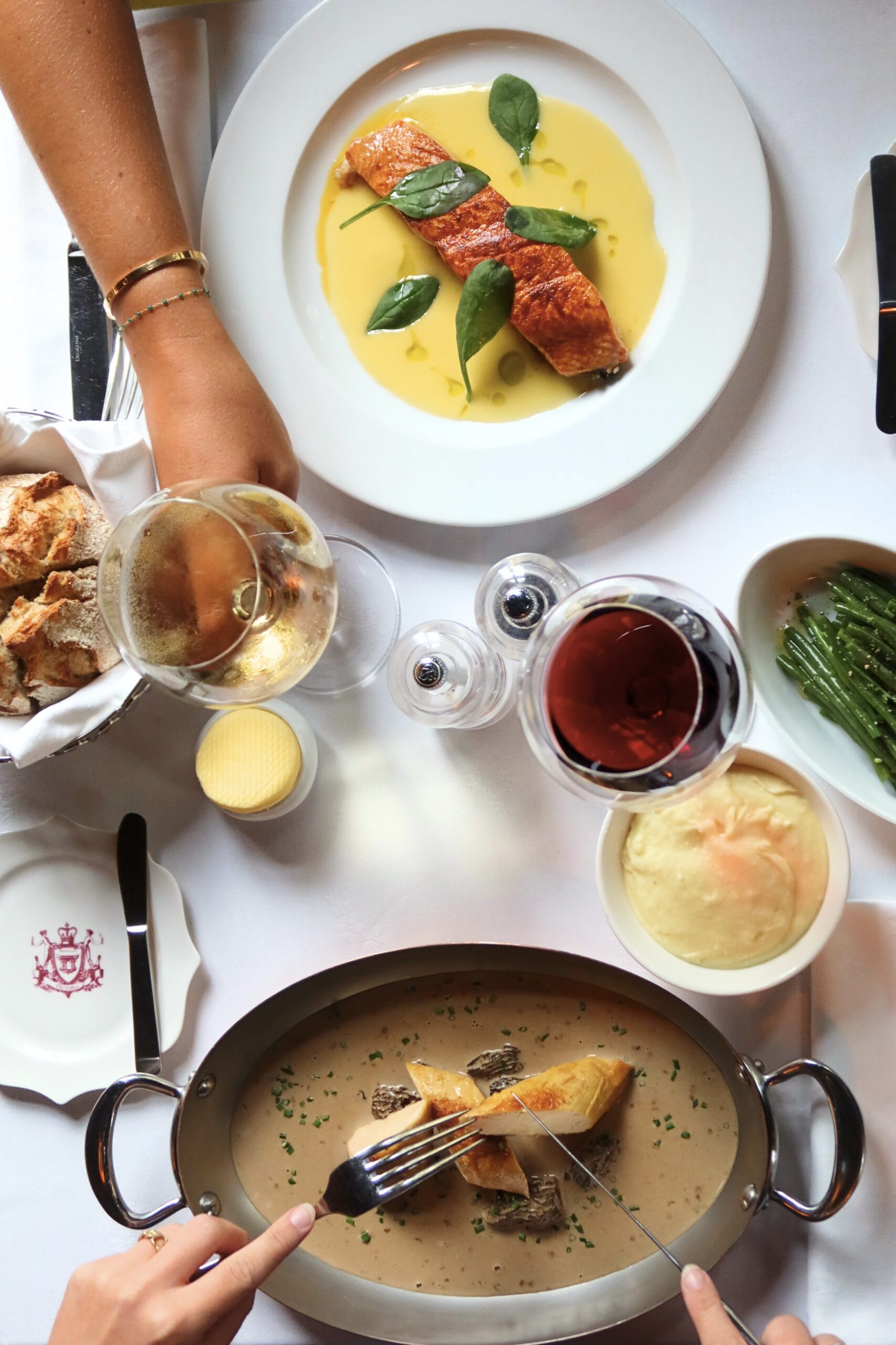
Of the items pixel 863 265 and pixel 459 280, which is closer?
pixel 863 265

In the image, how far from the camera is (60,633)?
1067 millimetres

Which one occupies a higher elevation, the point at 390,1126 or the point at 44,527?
the point at 44,527

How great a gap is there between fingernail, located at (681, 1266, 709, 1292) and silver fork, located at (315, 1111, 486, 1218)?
273 millimetres

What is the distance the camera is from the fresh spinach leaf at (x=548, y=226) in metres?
1.16

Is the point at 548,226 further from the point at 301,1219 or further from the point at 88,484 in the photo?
the point at 301,1219

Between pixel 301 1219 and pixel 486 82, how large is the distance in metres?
1.40

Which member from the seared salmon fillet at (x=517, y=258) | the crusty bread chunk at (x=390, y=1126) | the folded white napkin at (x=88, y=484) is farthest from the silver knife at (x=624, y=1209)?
the seared salmon fillet at (x=517, y=258)

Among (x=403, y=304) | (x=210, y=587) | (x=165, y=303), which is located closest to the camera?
(x=210, y=587)

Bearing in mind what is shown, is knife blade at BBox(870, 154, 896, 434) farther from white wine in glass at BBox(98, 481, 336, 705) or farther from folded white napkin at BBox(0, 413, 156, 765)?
folded white napkin at BBox(0, 413, 156, 765)

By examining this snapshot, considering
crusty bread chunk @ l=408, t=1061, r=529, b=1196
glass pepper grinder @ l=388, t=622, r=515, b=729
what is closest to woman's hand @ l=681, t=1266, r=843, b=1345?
crusty bread chunk @ l=408, t=1061, r=529, b=1196

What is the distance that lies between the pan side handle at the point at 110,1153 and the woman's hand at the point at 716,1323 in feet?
1.97

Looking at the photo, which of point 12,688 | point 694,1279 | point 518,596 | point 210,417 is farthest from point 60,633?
point 694,1279

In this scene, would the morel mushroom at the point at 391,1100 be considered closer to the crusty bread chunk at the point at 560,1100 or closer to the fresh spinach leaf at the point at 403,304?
the crusty bread chunk at the point at 560,1100

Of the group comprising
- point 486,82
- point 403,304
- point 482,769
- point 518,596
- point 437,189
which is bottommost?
point 482,769
